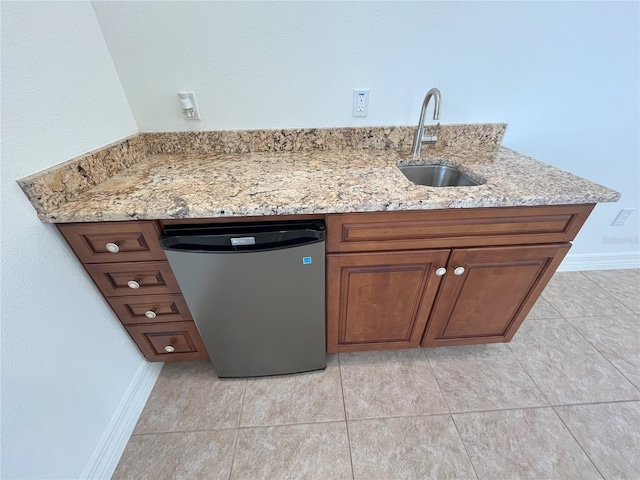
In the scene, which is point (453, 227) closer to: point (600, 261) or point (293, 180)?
point (293, 180)

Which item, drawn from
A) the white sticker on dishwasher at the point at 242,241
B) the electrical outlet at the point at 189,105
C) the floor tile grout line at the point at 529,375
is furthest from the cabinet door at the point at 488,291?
the electrical outlet at the point at 189,105

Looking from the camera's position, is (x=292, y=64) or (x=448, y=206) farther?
(x=292, y=64)

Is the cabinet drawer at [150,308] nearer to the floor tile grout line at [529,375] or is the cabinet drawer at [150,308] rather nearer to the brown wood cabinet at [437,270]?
the brown wood cabinet at [437,270]

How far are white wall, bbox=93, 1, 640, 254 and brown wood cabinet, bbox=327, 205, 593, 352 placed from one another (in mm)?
711

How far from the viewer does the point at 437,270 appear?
1018 mm

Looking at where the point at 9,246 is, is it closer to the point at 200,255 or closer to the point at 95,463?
the point at 200,255

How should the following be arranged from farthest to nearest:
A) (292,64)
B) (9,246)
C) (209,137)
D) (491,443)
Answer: (209,137) → (292,64) → (491,443) → (9,246)

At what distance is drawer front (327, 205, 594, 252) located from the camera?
90 centimetres

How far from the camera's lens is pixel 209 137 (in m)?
1.34

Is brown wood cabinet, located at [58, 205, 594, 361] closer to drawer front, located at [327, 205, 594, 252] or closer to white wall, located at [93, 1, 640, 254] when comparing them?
drawer front, located at [327, 205, 594, 252]

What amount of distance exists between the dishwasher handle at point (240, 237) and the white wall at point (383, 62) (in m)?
0.73

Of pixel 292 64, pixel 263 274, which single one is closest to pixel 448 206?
pixel 263 274

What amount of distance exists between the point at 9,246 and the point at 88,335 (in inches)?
16.2

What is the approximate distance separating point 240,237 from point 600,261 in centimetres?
260
